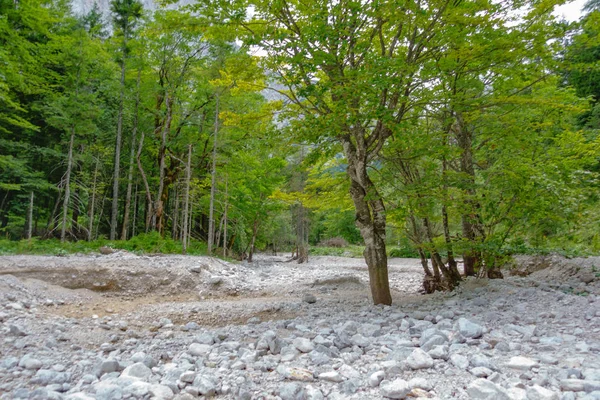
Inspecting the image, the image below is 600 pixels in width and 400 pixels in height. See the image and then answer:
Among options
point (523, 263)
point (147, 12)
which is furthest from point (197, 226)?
point (523, 263)

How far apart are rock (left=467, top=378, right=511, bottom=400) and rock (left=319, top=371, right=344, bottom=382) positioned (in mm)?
891

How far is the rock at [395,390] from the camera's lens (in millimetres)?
2230

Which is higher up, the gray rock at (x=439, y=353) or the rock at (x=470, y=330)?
the rock at (x=470, y=330)

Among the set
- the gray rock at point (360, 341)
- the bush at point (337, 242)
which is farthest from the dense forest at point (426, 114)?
the bush at point (337, 242)

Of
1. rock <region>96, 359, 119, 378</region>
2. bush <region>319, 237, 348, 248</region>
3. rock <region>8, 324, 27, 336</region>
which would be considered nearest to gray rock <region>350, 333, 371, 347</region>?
rock <region>96, 359, 119, 378</region>

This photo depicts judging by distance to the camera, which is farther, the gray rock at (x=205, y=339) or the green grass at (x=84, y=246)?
the green grass at (x=84, y=246)

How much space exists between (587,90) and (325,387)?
22.4 metres

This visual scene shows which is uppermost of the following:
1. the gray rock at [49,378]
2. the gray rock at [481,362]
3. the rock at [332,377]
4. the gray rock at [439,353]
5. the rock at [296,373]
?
the gray rock at [481,362]

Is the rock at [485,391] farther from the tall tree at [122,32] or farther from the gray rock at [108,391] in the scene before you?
the tall tree at [122,32]

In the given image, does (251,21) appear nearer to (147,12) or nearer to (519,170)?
(519,170)

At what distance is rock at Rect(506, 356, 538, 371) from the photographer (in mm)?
2492

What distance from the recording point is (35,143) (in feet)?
58.6

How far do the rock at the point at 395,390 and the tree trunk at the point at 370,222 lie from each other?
3209 millimetres

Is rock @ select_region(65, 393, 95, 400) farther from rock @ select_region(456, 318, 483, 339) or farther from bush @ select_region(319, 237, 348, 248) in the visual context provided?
bush @ select_region(319, 237, 348, 248)
